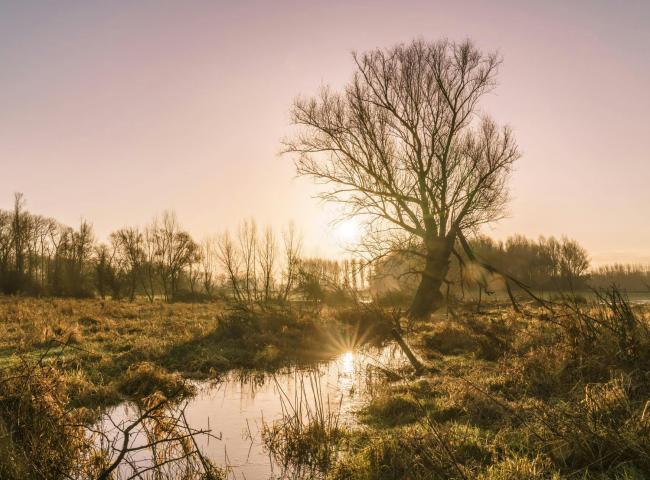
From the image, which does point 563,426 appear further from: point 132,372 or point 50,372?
point 132,372

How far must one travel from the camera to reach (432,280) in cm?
1814

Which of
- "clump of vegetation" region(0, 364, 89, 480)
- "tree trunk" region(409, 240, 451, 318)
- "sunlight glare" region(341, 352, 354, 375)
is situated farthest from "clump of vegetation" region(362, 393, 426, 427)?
"tree trunk" region(409, 240, 451, 318)

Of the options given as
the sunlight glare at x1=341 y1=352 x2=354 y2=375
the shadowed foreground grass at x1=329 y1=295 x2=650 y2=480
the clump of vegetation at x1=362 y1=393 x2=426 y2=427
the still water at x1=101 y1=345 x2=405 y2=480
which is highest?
the shadowed foreground grass at x1=329 y1=295 x2=650 y2=480

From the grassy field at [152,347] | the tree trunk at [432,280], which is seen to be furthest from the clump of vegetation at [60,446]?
the tree trunk at [432,280]

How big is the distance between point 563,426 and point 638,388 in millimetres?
1455

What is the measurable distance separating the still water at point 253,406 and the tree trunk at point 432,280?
24.4 feet

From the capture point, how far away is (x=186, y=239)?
54656 millimetres

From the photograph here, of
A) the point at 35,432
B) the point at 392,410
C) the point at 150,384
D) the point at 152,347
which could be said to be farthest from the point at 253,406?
the point at 152,347

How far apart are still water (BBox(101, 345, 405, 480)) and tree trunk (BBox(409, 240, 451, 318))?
7.44 m

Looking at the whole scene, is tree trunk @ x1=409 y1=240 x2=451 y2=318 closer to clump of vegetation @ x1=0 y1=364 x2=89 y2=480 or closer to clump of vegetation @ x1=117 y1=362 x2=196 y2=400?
clump of vegetation @ x1=117 y1=362 x2=196 y2=400

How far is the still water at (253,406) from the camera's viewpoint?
4.87 m

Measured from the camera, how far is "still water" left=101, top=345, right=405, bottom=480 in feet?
16.0

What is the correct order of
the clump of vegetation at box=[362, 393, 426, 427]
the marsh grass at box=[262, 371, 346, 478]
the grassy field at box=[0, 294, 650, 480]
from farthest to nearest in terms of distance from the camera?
the clump of vegetation at box=[362, 393, 426, 427]
the marsh grass at box=[262, 371, 346, 478]
the grassy field at box=[0, 294, 650, 480]

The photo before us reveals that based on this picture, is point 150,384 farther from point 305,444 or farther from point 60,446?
point 305,444
